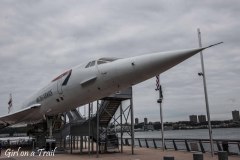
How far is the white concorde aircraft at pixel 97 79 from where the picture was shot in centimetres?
1059

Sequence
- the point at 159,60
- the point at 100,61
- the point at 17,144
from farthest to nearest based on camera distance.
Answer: the point at 17,144, the point at 100,61, the point at 159,60

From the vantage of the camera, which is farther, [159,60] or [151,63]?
[151,63]

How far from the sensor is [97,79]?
13.2m

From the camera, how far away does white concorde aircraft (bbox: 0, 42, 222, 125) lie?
1059cm

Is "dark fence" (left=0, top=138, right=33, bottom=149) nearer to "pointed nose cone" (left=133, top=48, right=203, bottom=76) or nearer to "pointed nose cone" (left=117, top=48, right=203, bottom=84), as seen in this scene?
"pointed nose cone" (left=117, top=48, right=203, bottom=84)

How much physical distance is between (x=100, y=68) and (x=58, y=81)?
174 inches

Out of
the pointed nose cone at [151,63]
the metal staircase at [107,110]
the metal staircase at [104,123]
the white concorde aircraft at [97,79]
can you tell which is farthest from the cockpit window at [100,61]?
the metal staircase at [107,110]

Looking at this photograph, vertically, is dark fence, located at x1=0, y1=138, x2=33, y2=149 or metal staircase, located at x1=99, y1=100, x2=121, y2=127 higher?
metal staircase, located at x1=99, y1=100, x2=121, y2=127

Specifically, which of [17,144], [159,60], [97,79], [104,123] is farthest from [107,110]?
[17,144]

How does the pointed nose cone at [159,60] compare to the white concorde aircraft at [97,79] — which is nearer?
the pointed nose cone at [159,60]

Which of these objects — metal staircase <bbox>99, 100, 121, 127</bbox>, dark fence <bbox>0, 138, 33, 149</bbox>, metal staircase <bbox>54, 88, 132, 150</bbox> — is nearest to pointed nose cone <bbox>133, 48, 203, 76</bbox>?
metal staircase <bbox>54, 88, 132, 150</bbox>

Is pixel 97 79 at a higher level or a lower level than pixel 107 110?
higher

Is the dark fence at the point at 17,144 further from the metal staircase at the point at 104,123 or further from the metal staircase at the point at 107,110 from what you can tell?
the metal staircase at the point at 107,110

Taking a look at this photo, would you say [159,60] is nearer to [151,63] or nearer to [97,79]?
[151,63]
